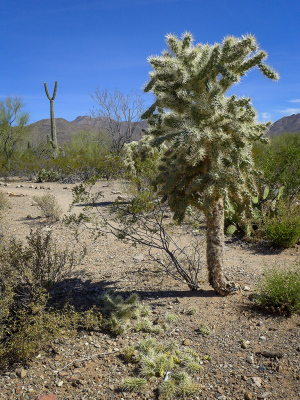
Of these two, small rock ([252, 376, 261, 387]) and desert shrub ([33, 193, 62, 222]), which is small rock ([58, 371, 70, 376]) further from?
desert shrub ([33, 193, 62, 222])

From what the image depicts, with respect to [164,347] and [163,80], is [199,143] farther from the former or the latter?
[164,347]

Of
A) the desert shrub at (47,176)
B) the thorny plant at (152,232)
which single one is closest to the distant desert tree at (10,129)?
the desert shrub at (47,176)

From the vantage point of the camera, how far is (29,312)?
4.25 metres

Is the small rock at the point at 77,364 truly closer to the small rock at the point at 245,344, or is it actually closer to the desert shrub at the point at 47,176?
the small rock at the point at 245,344

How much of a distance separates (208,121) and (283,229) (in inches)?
163

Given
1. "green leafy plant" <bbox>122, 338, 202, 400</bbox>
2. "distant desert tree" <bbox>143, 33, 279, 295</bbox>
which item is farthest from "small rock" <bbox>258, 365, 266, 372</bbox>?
"distant desert tree" <bbox>143, 33, 279, 295</bbox>

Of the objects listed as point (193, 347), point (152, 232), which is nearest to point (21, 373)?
point (193, 347)

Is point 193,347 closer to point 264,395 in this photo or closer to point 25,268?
point 264,395

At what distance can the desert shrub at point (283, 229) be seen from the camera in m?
7.04

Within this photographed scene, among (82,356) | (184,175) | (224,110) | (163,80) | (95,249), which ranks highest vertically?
(163,80)

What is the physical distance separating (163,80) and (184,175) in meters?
1.28

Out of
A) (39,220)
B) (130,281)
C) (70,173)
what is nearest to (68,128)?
(70,173)

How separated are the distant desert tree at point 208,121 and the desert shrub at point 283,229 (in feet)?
10.1

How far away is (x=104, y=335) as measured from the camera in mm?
4016
